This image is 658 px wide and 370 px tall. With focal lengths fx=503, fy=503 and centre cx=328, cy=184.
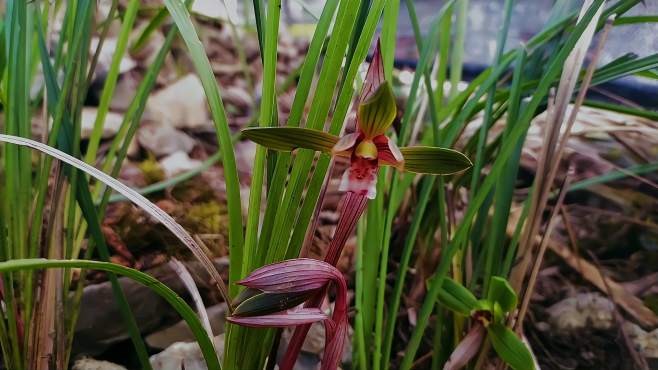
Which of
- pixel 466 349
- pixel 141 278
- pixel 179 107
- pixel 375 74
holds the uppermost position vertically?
pixel 375 74

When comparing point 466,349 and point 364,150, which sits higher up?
point 364,150

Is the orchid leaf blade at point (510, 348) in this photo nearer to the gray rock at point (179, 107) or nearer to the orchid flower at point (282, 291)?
the orchid flower at point (282, 291)

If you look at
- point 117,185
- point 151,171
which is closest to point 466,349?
point 117,185

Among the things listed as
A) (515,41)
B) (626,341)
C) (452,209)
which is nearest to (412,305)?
(452,209)

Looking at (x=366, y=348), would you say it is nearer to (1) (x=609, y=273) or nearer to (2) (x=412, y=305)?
(2) (x=412, y=305)

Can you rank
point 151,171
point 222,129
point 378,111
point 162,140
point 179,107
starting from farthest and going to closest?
point 179,107 < point 162,140 < point 151,171 < point 222,129 < point 378,111

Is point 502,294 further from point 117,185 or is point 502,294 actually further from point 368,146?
point 117,185

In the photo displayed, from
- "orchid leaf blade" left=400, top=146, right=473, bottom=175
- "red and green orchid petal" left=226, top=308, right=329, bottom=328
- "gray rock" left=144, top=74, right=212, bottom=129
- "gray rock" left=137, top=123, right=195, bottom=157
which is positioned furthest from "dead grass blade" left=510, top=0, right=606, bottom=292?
"gray rock" left=144, top=74, right=212, bottom=129
